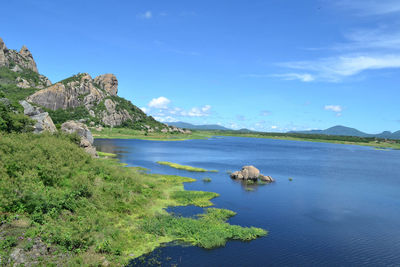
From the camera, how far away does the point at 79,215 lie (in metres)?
29.9

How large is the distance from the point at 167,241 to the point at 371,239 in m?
27.2

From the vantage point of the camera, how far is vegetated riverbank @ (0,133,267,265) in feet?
77.2

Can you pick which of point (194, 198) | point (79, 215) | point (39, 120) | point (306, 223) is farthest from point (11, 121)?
point (306, 223)

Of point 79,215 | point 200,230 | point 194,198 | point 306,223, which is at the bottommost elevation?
point 306,223

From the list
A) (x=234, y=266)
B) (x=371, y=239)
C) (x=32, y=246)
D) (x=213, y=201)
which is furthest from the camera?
A: (x=213, y=201)

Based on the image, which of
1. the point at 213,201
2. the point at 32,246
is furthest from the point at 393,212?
the point at 32,246

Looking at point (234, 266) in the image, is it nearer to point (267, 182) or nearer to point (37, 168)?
point (37, 168)

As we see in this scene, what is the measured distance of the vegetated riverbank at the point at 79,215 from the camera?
2353 cm

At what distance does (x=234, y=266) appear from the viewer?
26.0m

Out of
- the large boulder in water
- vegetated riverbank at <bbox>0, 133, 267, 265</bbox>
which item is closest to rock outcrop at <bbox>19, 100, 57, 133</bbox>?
vegetated riverbank at <bbox>0, 133, 267, 265</bbox>

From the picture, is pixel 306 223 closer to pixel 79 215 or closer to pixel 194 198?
pixel 194 198

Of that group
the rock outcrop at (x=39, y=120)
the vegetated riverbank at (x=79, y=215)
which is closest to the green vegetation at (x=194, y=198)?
the vegetated riverbank at (x=79, y=215)

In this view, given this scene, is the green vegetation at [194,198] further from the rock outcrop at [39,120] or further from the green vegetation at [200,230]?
the rock outcrop at [39,120]

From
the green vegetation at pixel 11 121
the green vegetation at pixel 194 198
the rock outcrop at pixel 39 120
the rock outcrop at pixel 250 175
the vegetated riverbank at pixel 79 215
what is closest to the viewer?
the vegetated riverbank at pixel 79 215
